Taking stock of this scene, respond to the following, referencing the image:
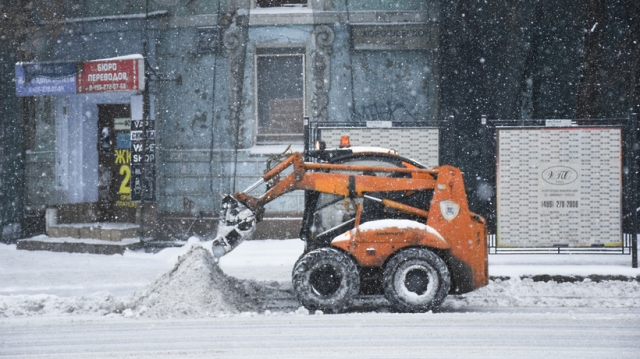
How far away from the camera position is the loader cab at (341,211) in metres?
8.82

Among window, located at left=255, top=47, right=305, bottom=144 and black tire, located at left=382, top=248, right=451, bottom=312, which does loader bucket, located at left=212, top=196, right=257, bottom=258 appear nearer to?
black tire, located at left=382, top=248, right=451, bottom=312

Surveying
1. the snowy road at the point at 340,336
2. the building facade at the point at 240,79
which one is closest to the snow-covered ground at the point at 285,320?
the snowy road at the point at 340,336

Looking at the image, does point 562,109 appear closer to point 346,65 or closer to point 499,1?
point 499,1

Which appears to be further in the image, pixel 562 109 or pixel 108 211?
pixel 108 211

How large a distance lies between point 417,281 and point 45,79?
10279mm

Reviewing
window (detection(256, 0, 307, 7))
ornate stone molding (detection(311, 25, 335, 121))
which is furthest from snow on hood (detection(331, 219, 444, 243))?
window (detection(256, 0, 307, 7))

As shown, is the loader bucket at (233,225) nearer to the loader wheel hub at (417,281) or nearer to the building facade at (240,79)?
the loader wheel hub at (417,281)

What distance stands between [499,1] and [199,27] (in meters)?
6.37

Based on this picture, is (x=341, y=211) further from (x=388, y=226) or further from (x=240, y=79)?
(x=240, y=79)

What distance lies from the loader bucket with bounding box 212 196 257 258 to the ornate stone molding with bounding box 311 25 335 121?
730 centimetres

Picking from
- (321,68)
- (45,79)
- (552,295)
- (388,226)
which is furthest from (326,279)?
(45,79)

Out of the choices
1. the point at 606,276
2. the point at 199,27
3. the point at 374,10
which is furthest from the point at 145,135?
the point at 606,276

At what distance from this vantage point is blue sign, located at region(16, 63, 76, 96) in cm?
1524

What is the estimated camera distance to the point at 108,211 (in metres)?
17.0
